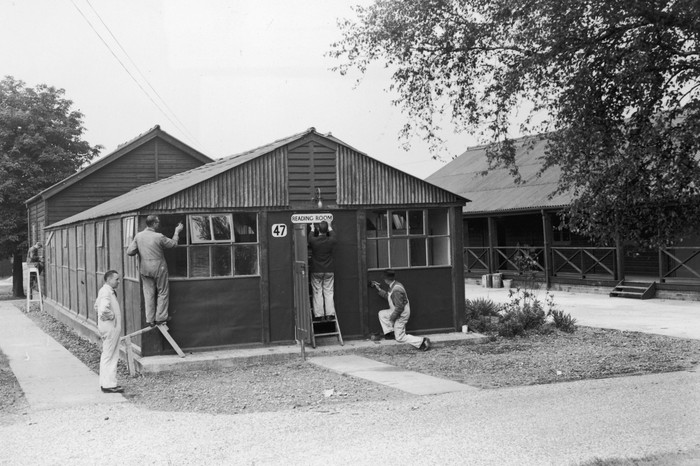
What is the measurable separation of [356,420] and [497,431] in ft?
4.93

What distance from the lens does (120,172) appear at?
26.0m

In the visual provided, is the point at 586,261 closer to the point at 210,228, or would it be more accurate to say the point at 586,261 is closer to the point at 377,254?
the point at 377,254

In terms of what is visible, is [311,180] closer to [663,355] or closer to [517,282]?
[663,355]

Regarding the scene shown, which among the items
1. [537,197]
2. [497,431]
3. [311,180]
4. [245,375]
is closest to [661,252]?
[537,197]

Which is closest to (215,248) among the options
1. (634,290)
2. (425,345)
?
(425,345)

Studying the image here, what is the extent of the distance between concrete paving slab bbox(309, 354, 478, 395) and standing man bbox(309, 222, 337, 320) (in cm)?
107

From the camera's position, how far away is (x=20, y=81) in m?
31.2

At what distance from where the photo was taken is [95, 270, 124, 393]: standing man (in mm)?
10305

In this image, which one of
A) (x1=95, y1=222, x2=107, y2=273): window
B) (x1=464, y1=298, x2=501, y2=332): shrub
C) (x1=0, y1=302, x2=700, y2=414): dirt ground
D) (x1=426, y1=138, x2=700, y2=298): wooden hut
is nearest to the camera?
(x1=0, y1=302, x2=700, y2=414): dirt ground

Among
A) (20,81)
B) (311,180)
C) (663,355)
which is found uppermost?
(20,81)

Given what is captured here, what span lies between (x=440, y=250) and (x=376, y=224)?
1.41 m

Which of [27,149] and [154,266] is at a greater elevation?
[27,149]

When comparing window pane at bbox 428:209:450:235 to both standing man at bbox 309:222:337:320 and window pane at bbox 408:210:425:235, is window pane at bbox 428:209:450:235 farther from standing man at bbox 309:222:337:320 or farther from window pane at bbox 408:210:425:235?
standing man at bbox 309:222:337:320

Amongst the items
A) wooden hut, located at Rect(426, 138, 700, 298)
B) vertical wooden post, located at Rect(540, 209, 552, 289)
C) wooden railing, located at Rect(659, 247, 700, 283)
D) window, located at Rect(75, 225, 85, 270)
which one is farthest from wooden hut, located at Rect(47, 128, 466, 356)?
vertical wooden post, located at Rect(540, 209, 552, 289)
